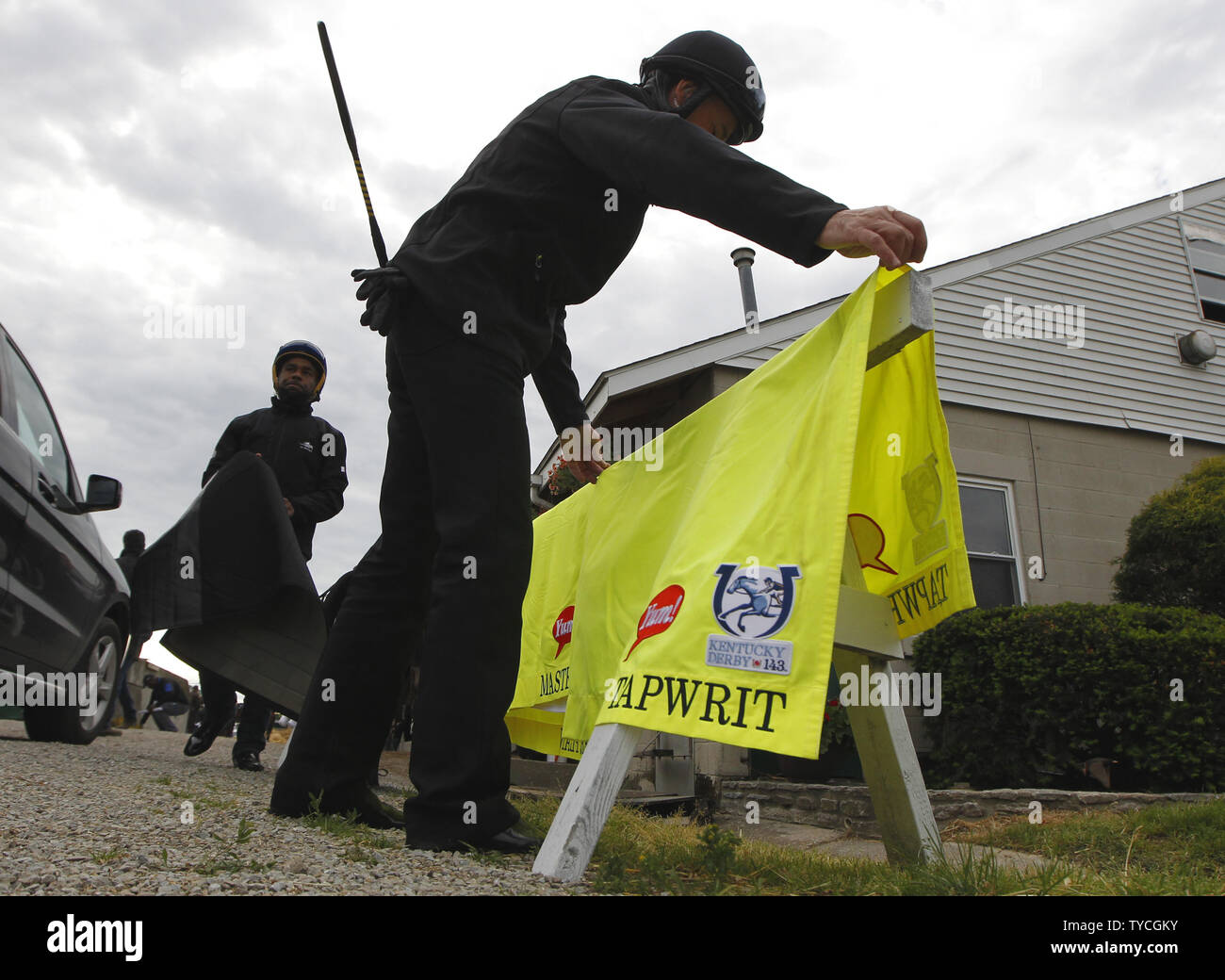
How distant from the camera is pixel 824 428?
66.3 inches

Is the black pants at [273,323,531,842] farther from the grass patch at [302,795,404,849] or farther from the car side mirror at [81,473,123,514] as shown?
the car side mirror at [81,473,123,514]

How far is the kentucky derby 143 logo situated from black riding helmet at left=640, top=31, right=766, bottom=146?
47.0 inches

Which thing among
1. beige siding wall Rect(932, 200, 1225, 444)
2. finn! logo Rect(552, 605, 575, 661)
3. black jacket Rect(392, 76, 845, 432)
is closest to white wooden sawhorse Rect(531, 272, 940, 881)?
black jacket Rect(392, 76, 845, 432)

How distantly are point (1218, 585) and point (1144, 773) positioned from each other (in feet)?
7.29

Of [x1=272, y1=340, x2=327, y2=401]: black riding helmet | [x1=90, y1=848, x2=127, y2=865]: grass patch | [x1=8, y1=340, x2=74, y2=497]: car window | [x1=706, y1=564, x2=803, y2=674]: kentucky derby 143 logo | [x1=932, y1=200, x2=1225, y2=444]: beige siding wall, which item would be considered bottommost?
[x1=90, y1=848, x2=127, y2=865]: grass patch

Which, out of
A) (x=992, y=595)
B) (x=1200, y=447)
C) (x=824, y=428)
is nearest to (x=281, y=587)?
(x=824, y=428)

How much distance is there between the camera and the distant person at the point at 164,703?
1795cm

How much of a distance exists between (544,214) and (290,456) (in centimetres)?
332

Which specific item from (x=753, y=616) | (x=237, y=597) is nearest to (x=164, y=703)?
(x=237, y=597)

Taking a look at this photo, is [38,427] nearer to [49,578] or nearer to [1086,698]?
[49,578]

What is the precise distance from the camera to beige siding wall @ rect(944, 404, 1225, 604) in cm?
765

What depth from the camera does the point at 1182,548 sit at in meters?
6.91
